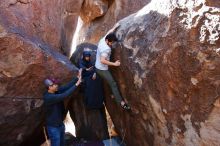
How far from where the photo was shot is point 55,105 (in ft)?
21.4

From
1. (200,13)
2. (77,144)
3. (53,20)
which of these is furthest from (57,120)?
(200,13)

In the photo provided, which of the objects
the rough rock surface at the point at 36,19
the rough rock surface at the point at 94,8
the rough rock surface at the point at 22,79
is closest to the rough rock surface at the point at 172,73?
the rough rock surface at the point at 22,79

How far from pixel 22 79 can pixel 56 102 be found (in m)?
0.80

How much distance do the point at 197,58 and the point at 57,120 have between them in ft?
10.1

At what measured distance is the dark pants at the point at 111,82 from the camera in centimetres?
625

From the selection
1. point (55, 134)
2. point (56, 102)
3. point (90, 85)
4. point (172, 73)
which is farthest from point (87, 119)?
point (172, 73)

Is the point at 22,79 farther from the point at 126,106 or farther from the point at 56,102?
the point at 126,106

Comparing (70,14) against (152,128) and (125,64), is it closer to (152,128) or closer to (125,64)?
(125,64)

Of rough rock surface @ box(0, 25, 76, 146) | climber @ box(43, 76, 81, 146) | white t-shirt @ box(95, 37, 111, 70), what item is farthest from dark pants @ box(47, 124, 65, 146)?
white t-shirt @ box(95, 37, 111, 70)

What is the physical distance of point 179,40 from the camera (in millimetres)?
4875

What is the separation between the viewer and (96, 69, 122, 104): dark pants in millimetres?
6246

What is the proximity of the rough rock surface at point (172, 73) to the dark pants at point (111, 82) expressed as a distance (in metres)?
0.10

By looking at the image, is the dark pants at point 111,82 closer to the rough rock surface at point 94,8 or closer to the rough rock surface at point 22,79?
the rough rock surface at point 22,79

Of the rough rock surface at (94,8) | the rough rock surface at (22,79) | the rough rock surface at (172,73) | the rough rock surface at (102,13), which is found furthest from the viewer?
the rough rock surface at (94,8)
